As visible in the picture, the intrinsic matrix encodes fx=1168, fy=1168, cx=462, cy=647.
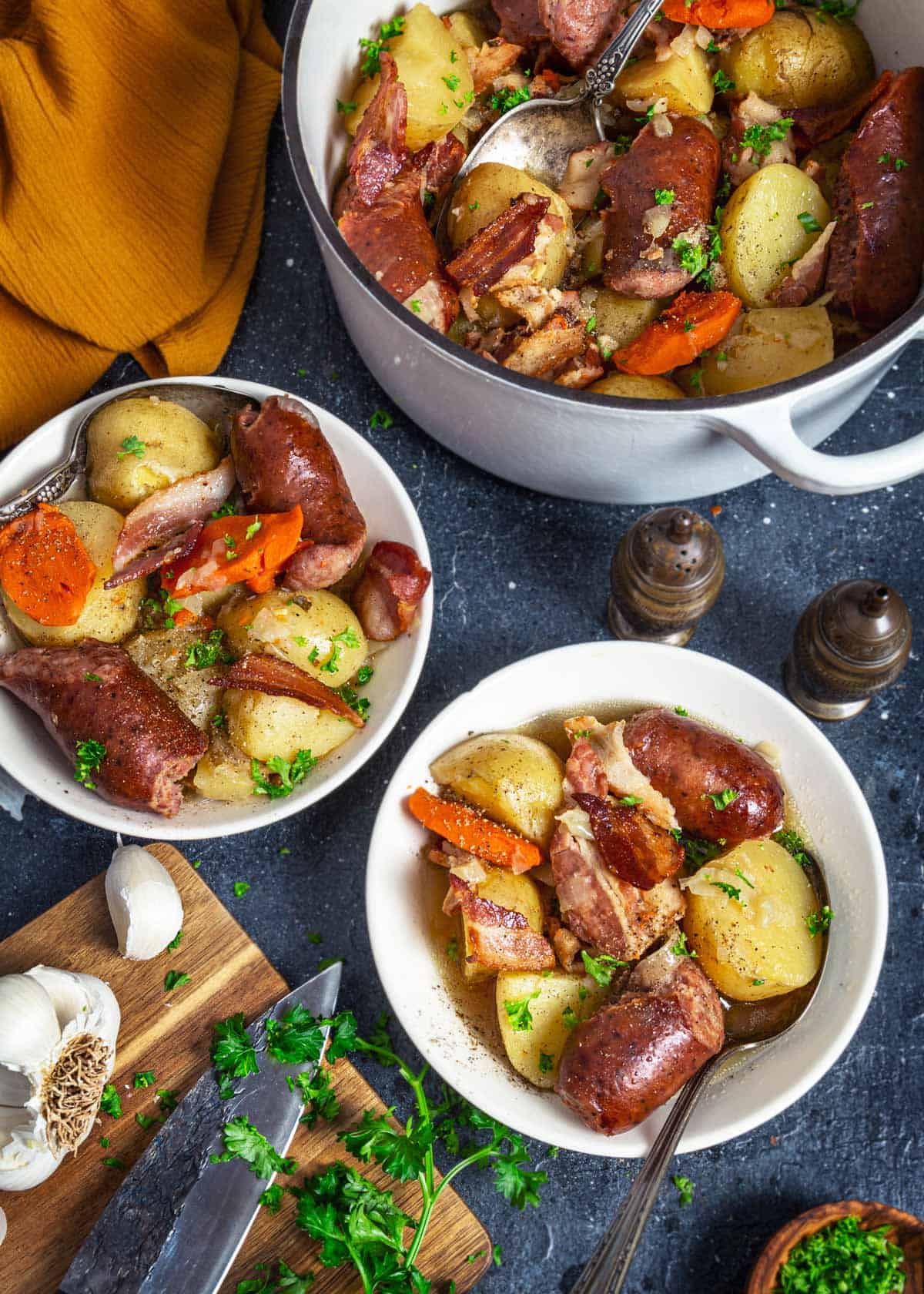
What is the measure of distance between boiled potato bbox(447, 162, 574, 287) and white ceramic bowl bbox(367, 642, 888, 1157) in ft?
1.99

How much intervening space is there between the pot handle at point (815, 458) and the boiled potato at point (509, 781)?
572 mm

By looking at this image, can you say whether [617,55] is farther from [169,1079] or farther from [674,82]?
[169,1079]

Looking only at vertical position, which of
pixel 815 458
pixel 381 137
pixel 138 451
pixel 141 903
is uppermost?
pixel 381 137

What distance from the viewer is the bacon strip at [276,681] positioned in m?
1.68

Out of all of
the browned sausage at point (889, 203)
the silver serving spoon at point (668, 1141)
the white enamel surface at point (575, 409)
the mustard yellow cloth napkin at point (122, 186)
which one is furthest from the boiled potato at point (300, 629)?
the browned sausage at point (889, 203)

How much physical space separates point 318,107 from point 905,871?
1584 millimetres

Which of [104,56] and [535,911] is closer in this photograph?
[535,911]

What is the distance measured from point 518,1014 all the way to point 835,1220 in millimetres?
620

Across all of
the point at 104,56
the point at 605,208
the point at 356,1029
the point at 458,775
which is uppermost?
the point at 104,56

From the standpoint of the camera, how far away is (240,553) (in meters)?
1.70

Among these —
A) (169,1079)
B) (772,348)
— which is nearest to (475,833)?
(169,1079)

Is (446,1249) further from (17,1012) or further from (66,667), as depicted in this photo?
(66,667)

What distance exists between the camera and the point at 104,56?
6.23 ft

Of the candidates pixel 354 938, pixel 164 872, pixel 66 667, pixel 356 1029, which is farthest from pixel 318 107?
pixel 356 1029
